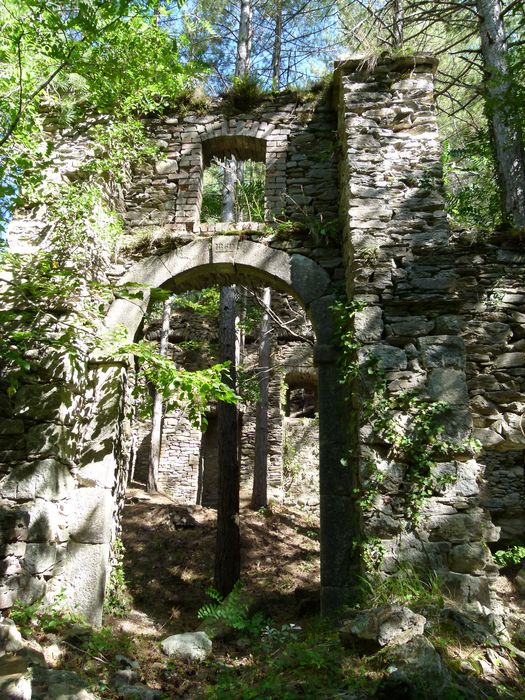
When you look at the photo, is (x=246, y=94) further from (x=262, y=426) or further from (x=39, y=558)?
(x=262, y=426)

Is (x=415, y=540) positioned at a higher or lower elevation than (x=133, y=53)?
lower

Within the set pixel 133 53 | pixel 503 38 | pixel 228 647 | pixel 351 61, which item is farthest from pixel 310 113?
pixel 228 647

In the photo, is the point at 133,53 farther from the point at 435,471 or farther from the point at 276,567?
the point at 276,567

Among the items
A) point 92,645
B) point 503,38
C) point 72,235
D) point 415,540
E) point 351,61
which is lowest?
point 92,645

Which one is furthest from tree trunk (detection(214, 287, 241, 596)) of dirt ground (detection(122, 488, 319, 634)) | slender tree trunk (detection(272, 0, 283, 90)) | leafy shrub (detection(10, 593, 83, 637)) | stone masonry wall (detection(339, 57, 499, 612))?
slender tree trunk (detection(272, 0, 283, 90))

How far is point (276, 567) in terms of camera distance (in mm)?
8164

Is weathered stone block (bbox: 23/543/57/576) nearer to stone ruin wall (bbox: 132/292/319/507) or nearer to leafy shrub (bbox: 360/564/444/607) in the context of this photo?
leafy shrub (bbox: 360/564/444/607)

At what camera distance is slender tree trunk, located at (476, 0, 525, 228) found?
718 cm

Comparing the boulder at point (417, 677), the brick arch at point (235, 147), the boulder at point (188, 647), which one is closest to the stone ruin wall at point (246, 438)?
the brick arch at point (235, 147)

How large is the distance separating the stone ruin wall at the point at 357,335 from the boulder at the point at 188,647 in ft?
2.46

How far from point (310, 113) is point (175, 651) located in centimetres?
604

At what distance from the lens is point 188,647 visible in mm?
4582

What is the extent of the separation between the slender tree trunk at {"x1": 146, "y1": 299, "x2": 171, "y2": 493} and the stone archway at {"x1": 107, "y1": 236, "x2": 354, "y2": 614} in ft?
19.4

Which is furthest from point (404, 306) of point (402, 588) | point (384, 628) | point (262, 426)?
point (262, 426)
